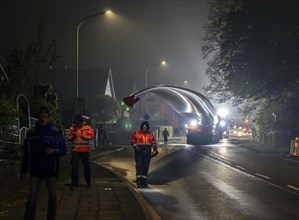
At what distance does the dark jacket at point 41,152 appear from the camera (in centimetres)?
808

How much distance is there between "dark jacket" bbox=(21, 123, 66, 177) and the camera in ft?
26.5

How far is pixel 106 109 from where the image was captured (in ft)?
172

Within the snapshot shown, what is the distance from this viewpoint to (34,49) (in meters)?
27.6

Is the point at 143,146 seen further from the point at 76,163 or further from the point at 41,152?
the point at 41,152

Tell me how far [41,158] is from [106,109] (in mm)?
44553

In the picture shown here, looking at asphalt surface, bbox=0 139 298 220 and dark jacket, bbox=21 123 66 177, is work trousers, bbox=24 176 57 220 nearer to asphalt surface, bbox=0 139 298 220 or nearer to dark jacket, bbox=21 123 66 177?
dark jacket, bbox=21 123 66 177

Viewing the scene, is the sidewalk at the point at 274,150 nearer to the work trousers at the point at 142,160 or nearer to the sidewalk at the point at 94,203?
the work trousers at the point at 142,160

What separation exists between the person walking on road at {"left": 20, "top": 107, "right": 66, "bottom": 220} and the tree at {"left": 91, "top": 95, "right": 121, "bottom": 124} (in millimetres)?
43639

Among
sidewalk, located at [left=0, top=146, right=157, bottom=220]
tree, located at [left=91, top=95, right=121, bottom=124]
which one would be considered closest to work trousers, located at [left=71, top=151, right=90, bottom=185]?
sidewalk, located at [left=0, top=146, right=157, bottom=220]

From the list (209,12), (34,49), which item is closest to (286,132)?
(209,12)

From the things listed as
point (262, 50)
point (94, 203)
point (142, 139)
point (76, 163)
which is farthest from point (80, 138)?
point (262, 50)

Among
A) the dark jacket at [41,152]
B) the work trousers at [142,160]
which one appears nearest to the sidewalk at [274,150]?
the work trousers at [142,160]

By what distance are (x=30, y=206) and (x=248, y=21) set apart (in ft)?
95.0

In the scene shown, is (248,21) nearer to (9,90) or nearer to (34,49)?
(34,49)
